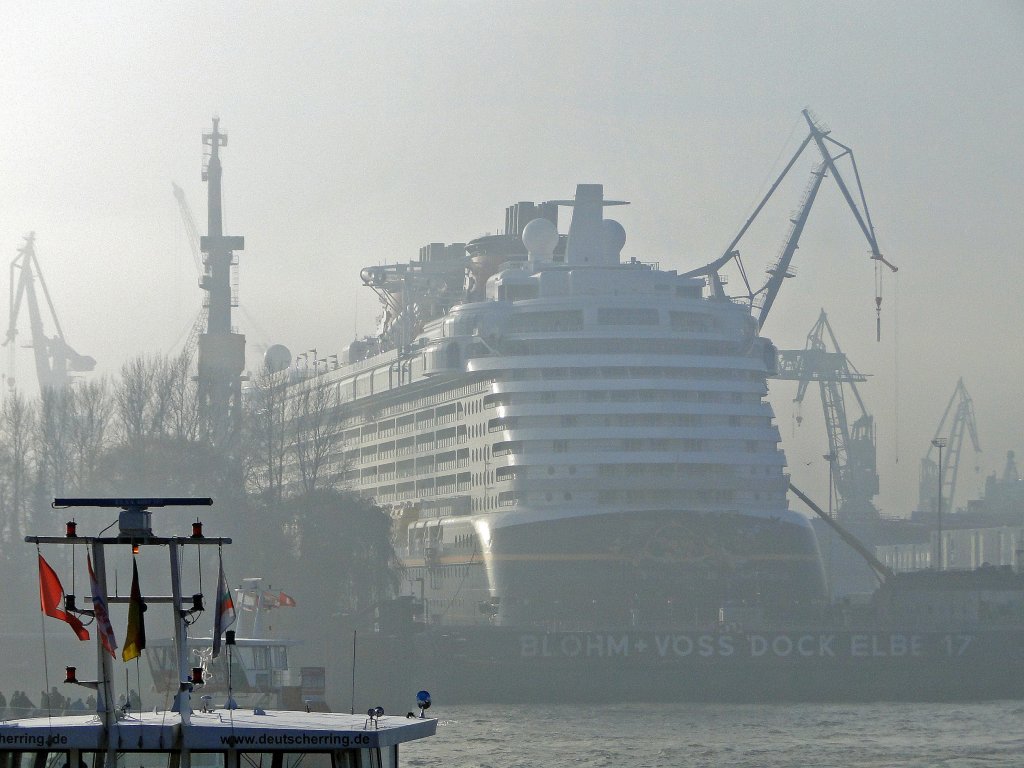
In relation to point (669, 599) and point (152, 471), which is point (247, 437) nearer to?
point (152, 471)

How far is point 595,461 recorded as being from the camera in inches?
3610

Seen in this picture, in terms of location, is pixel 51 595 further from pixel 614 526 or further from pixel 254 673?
pixel 614 526

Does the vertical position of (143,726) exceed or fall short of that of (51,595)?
it falls short

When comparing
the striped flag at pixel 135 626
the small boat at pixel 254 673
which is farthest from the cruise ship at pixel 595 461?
the striped flag at pixel 135 626

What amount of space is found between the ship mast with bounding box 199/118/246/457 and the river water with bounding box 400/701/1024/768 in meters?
38.5

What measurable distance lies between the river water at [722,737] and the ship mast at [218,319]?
38475 mm

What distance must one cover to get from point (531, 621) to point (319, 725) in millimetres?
74897

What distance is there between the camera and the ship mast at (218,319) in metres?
105

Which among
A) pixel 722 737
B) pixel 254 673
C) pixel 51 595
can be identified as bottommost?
pixel 722 737

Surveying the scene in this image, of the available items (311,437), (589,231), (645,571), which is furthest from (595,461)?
(589,231)

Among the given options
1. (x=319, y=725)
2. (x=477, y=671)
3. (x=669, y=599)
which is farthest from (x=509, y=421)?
(x=319, y=725)

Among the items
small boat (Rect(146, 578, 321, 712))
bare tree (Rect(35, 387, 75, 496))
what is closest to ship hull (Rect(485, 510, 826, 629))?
bare tree (Rect(35, 387, 75, 496))

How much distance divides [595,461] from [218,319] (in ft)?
123

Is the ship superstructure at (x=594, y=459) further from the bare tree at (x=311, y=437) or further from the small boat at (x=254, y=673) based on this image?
the small boat at (x=254, y=673)
